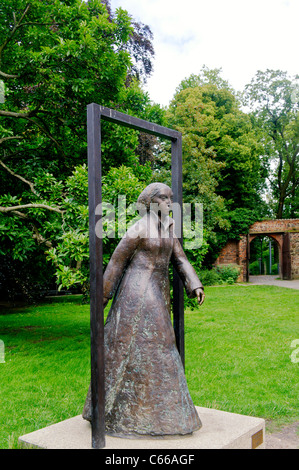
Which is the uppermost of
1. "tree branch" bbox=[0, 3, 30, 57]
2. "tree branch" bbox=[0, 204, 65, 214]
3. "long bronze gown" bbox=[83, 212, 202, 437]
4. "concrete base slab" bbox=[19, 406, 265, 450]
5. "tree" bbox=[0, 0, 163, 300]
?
"tree branch" bbox=[0, 3, 30, 57]

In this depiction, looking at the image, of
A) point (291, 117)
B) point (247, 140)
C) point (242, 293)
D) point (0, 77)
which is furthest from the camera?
point (291, 117)

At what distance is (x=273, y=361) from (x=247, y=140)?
74.3 feet

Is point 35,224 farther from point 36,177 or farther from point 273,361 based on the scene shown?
point 273,361

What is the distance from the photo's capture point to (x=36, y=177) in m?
9.57

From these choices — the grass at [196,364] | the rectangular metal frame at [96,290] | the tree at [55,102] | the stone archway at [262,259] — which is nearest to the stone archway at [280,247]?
the stone archway at [262,259]

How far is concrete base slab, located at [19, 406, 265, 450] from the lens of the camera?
10.8 ft

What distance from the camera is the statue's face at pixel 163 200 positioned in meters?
3.75

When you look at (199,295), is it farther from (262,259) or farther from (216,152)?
(262,259)

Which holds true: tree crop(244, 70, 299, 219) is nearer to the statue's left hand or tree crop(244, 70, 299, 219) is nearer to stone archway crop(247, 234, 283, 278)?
stone archway crop(247, 234, 283, 278)

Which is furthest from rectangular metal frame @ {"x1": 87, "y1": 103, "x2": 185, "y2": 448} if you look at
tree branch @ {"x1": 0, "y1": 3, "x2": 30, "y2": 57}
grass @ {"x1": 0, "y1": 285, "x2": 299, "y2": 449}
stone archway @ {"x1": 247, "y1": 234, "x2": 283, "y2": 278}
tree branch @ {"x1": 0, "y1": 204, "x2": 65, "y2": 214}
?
stone archway @ {"x1": 247, "y1": 234, "x2": 283, "y2": 278}

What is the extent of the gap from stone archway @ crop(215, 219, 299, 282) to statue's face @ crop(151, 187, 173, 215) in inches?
929

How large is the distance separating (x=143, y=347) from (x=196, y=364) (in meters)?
4.72

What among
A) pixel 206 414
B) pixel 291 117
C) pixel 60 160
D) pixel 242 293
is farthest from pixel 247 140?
pixel 206 414

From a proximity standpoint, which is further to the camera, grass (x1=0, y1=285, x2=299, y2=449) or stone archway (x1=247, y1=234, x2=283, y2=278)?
stone archway (x1=247, y1=234, x2=283, y2=278)
